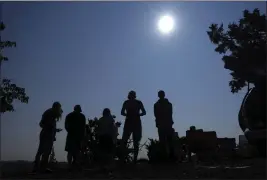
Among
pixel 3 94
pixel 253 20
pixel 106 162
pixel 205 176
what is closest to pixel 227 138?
pixel 106 162

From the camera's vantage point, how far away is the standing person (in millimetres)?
7532

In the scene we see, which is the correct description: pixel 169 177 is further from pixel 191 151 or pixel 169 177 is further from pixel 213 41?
pixel 213 41

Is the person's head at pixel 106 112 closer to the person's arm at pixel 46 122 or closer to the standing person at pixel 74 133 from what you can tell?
the standing person at pixel 74 133

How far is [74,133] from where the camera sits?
764 centimetres

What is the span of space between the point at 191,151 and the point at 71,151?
147 inches

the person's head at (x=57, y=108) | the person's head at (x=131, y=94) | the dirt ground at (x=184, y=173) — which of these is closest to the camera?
the dirt ground at (x=184, y=173)

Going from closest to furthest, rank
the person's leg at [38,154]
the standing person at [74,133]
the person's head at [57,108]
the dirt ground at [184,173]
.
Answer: the dirt ground at [184,173] → the person's leg at [38,154] → the person's head at [57,108] → the standing person at [74,133]

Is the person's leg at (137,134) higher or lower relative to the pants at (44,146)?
higher

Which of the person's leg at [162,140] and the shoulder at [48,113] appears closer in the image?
the shoulder at [48,113]

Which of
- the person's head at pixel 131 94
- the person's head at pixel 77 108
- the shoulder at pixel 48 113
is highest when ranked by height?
the person's head at pixel 131 94

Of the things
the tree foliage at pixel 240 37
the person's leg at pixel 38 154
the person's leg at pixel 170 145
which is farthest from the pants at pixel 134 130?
the tree foliage at pixel 240 37

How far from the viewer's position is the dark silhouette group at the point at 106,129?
728 cm

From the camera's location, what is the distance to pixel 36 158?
7051 mm

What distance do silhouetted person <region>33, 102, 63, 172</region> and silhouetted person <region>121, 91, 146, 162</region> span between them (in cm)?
150
